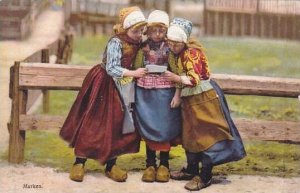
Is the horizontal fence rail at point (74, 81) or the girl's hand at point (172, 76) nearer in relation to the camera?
the girl's hand at point (172, 76)

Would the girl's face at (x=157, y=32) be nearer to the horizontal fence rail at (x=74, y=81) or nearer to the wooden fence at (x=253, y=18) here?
the horizontal fence rail at (x=74, y=81)

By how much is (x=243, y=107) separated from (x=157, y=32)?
2.12 meters

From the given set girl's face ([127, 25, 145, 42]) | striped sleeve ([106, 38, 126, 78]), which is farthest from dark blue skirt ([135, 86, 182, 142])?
girl's face ([127, 25, 145, 42])

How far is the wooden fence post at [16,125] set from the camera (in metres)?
4.46

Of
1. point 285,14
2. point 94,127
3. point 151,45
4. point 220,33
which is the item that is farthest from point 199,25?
point 94,127

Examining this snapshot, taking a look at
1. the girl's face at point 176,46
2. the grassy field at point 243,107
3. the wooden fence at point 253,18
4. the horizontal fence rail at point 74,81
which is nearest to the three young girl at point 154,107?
the girl's face at point 176,46

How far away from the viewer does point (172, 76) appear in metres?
4.14

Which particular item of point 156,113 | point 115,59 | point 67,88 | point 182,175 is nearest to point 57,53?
point 67,88

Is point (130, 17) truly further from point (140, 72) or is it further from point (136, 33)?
point (140, 72)

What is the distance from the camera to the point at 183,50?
13.6 ft

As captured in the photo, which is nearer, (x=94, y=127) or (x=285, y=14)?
(x=94, y=127)

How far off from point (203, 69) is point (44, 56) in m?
1.42

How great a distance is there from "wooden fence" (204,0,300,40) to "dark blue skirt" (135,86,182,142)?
1.03m

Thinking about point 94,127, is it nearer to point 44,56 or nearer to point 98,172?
point 98,172
